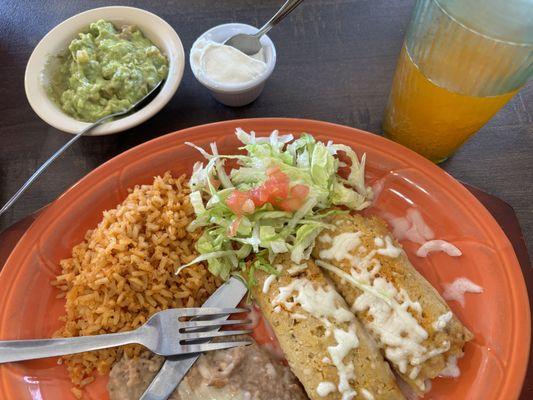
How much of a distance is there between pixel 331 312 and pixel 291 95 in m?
1.15

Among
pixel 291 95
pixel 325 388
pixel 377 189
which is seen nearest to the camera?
pixel 325 388

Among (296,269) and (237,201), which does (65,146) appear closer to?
(237,201)

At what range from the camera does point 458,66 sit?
1654 mm

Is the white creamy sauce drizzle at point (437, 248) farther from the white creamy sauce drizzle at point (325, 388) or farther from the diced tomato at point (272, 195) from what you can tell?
the white creamy sauce drizzle at point (325, 388)

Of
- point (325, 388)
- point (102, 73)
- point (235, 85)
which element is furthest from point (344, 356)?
point (102, 73)

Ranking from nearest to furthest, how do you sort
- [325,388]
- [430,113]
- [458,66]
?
[325,388]
[458,66]
[430,113]

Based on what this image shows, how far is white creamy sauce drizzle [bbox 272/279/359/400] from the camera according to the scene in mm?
1569

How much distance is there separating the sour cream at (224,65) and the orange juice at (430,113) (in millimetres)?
605

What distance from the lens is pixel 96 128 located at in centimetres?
197

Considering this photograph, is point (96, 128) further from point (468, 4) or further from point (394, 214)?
point (468, 4)

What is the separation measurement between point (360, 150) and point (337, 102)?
16.3 inches

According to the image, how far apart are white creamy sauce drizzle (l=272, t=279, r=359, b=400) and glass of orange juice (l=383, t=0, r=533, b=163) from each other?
2.72 ft

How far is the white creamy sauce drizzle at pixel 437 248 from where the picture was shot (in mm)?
1825

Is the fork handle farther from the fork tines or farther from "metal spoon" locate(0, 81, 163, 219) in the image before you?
"metal spoon" locate(0, 81, 163, 219)
